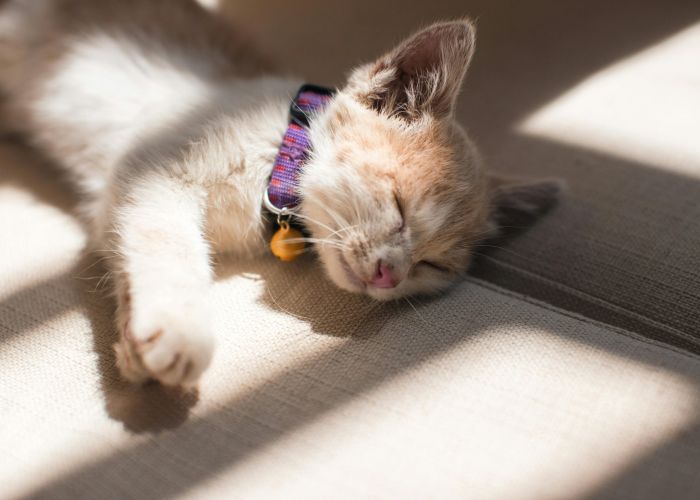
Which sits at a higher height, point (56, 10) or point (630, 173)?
point (56, 10)

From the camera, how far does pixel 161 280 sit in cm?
107

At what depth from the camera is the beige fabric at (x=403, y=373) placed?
2.84 feet

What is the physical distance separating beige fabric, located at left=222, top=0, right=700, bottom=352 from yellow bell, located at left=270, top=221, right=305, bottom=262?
435 mm

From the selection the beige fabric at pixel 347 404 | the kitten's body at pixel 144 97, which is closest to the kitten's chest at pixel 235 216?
the kitten's body at pixel 144 97

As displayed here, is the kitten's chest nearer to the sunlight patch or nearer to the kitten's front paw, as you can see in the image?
the kitten's front paw

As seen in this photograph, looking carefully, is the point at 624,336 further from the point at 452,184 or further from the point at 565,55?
the point at 565,55

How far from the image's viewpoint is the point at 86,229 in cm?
138

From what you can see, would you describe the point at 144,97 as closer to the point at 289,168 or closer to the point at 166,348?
the point at 289,168

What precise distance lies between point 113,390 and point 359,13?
1.51 meters

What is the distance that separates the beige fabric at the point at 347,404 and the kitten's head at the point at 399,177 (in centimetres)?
11

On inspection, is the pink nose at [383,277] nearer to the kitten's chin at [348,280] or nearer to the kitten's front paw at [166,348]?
the kitten's chin at [348,280]

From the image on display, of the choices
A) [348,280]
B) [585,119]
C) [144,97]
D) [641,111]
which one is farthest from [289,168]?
[641,111]

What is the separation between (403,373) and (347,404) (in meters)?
0.11

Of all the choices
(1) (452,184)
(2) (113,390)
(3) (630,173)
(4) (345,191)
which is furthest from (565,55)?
(2) (113,390)
